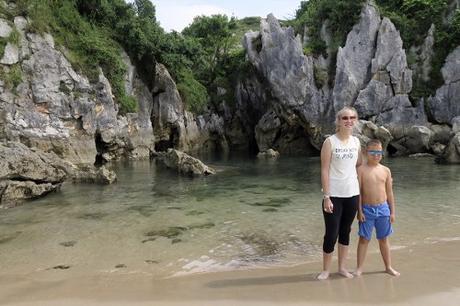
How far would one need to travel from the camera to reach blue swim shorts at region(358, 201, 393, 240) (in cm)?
509

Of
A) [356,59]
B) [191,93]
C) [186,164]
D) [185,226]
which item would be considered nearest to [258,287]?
[185,226]

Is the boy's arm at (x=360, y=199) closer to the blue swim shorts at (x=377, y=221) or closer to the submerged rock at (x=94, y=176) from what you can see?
the blue swim shorts at (x=377, y=221)

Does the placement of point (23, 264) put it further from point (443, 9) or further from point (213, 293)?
point (443, 9)

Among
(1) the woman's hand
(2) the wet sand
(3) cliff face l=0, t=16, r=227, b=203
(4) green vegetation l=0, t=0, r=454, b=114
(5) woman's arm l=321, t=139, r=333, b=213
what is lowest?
(2) the wet sand

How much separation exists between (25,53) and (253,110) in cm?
2310

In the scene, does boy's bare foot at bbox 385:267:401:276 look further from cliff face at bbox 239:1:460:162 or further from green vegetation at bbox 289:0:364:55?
green vegetation at bbox 289:0:364:55

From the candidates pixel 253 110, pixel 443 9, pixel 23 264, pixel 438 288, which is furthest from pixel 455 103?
pixel 23 264

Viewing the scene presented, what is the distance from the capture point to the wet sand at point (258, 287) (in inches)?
175

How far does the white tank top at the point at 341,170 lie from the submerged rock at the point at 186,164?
43.1 feet

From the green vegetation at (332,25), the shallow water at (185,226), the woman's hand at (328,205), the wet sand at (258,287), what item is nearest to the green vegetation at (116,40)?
the green vegetation at (332,25)

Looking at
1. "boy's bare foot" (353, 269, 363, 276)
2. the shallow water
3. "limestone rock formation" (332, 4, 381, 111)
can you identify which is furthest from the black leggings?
"limestone rock formation" (332, 4, 381, 111)

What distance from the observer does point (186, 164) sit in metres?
18.7

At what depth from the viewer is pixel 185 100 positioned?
35.7 metres

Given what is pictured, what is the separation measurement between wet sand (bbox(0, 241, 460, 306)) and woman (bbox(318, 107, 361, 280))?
0.43 meters
